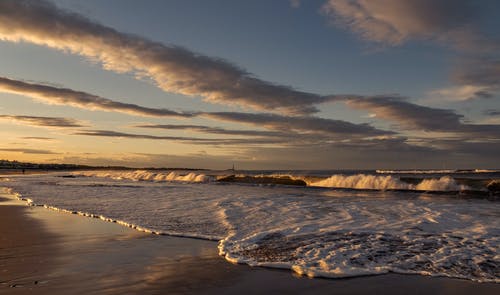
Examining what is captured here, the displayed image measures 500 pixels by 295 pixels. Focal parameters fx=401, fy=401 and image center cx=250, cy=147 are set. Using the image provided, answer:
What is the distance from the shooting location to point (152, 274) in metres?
6.71

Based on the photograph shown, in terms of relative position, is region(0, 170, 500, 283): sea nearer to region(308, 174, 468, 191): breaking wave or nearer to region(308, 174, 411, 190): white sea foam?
region(308, 174, 468, 191): breaking wave

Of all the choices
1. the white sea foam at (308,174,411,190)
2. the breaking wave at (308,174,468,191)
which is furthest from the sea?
the white sea foam at (308,174,411,190)

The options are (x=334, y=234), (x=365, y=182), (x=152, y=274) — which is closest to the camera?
(x=152, y=274)

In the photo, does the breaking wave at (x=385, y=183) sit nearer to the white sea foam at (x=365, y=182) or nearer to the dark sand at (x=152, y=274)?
the white sea foam at (x=365, y=182)

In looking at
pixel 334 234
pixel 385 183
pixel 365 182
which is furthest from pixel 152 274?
pixel 365 182

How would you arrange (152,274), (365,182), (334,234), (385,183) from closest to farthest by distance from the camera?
(152,274), (334,234), (385,183), (365,182)

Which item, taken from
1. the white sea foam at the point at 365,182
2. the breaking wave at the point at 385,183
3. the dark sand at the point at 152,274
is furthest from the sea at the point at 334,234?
the white sea foam at the point at 365,182

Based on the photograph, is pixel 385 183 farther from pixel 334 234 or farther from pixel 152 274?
pixel 152 274

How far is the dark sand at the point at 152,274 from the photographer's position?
595 centimetres

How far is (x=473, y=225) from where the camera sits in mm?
11922

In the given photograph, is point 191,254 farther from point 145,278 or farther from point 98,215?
point 98,215

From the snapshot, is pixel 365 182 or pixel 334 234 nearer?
pixel 334 234

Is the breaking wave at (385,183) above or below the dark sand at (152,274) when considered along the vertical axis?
above

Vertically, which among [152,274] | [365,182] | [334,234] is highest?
[365,182]
